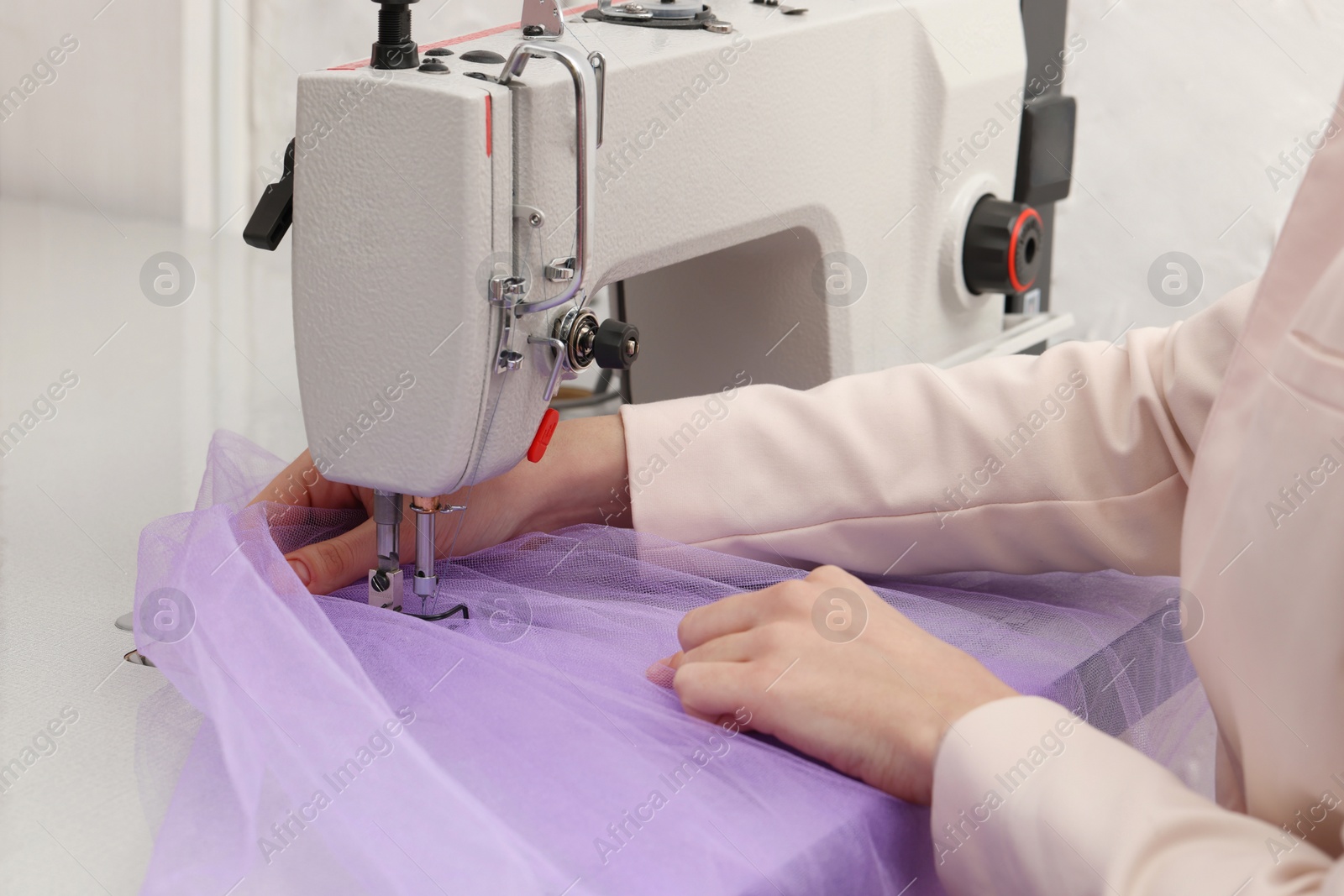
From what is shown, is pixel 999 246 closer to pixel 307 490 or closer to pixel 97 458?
pixel 307 490

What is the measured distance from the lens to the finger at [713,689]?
30.0 inches

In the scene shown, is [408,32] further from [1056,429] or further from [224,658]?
[1056,429]

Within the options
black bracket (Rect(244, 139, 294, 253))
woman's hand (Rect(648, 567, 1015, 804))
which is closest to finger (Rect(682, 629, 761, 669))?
woman's hand (Rect(648, 567, 1015, 804))

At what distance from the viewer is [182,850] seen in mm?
646

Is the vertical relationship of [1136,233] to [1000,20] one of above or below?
below

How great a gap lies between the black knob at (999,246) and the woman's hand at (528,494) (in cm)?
49

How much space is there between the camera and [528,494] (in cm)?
103

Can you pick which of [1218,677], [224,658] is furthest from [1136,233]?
[224,658]

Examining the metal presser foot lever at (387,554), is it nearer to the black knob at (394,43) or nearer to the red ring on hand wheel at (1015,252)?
the black knob at (394,43)

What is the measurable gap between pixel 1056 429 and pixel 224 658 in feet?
2.02

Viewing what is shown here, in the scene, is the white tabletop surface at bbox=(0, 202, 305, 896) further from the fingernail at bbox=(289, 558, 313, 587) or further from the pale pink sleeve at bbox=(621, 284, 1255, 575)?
the pale pink sleeve at bbox=(621, 284, 1255, 575)

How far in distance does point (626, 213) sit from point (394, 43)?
21 cm

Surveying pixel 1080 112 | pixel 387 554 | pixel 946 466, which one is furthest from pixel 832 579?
pixel 1080 112

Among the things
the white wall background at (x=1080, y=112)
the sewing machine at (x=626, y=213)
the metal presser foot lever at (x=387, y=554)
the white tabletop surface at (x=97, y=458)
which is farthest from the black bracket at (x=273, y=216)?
the white wall background at (x=1080, y=112)
